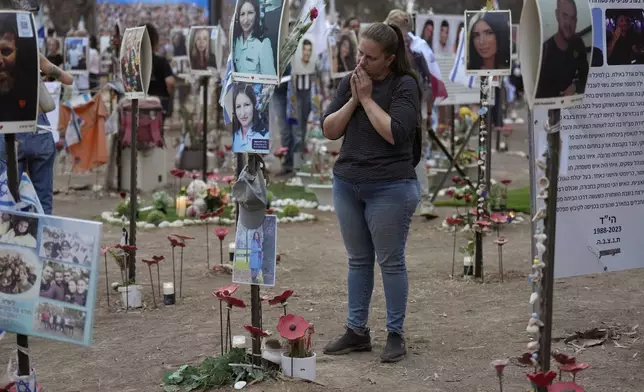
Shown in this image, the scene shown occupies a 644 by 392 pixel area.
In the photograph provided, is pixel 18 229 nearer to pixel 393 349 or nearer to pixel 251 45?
pixel 251 45

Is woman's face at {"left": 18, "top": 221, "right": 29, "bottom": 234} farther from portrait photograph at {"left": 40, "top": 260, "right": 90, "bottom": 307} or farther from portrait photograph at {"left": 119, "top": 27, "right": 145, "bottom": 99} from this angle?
portrait photograph at {"left": 119, "top": 27, "right": 145, "bottom": 99}

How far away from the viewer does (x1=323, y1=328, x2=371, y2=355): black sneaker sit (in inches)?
216

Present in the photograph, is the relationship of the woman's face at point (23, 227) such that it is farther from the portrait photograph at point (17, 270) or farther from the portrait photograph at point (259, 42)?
the portrait photograph at point (259, 42)

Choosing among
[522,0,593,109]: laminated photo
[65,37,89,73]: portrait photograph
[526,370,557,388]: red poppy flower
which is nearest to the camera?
[526,370,557,388]: red poppy flower

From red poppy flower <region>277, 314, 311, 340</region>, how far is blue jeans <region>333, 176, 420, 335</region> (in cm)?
68

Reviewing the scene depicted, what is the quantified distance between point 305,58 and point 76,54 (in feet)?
13.4

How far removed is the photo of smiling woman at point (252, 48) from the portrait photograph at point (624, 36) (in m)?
1.67

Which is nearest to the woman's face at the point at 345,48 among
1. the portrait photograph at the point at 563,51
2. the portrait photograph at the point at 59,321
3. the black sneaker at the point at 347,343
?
the black sneaker at the point at 347,343

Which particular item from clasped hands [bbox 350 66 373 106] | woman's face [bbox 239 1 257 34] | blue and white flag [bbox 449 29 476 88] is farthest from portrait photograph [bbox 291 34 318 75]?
woman's face [bbox 239 1 257 34]

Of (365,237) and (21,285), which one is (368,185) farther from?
(21,285)

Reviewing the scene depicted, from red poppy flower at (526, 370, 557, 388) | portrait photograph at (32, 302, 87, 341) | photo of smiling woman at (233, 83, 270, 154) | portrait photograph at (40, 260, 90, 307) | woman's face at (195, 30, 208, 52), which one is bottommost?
red poppy flower at (526, 370, 557, 388)

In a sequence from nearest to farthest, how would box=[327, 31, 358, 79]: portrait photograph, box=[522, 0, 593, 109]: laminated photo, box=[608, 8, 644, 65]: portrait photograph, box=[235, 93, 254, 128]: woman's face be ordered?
box=[522, 0, 593, 109]: laminated photo < box=[235, 93, 254, 128]: woman's face < box=[608, 8, 644, 65]: portrait photograph < box=[327, 31, 358, 79]: portrait photograph

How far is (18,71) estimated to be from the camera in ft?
12.8

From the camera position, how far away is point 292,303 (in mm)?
6879
